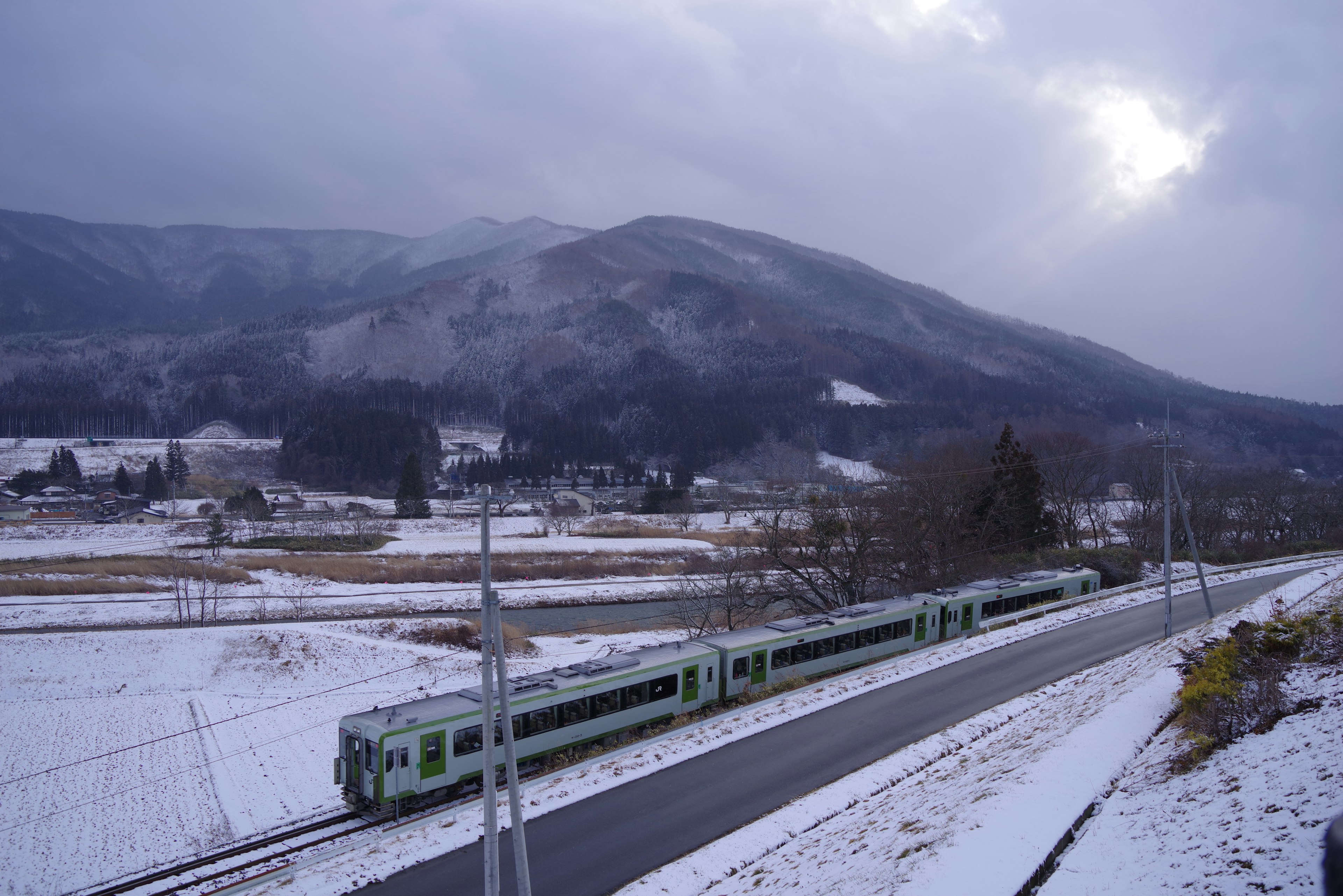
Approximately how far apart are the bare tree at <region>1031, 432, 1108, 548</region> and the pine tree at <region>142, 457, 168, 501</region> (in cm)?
11228

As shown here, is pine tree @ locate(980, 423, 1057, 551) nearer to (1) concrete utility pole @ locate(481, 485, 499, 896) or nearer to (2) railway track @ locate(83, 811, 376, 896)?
(2) railway track @ locate(83, 811, 376, 896)

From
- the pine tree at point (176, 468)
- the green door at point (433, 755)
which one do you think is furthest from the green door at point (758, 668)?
the pine tree at point (176, 468)

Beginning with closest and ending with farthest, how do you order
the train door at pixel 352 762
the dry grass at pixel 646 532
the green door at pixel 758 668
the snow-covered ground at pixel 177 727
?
the train door at pixel 352 762 < the snow-covered ground at pixel 177 727 < the green door at pixel 758 668 < the dry grass at pixel 646 532

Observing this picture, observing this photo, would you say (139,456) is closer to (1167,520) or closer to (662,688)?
(662,688)

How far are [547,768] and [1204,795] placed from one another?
14149 millimetres

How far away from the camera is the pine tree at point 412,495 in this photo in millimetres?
96750

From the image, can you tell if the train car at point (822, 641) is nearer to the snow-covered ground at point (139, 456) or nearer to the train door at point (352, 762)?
the train door at point (352, 762)

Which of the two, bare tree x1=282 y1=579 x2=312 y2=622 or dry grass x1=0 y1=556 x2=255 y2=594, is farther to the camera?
dry grass x1=0 y1=556 x2=255 y2=594

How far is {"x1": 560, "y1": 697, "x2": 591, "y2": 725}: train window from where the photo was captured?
19.4 meters

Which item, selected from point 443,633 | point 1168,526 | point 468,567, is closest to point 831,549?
point 1168,526

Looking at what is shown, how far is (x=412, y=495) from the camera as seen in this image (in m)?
99.0

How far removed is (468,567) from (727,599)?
3142 cm

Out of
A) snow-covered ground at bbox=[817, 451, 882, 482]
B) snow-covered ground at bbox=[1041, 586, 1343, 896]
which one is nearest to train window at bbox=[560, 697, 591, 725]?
snow-covered ground at bbox=[1041, 586, 1343, 896]

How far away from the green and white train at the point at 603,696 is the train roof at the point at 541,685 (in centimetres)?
4
